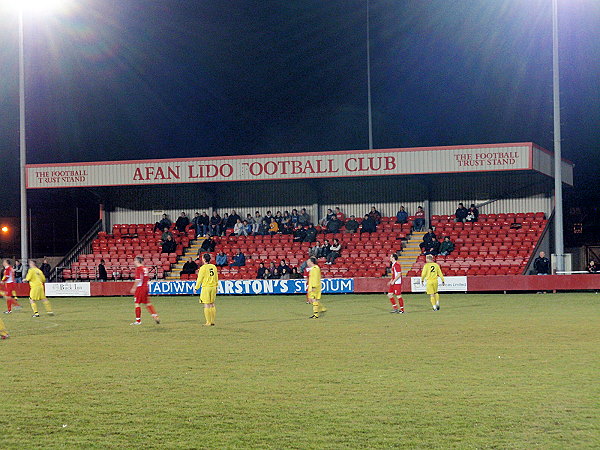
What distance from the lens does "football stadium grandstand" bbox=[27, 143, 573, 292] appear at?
38469 mm

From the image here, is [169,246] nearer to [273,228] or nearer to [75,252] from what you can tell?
[273,228]

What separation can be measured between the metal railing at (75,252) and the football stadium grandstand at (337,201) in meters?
0.09

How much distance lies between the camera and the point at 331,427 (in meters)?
8.52

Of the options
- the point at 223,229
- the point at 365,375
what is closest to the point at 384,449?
the point at 365,375

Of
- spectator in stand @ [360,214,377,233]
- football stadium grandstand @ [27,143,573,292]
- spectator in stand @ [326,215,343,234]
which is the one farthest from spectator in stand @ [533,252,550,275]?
spectator in stand @ [326,215,343,234]

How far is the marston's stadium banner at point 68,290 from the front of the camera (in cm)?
3794

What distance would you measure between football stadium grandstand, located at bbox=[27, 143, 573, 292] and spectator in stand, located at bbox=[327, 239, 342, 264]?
0.34 metres

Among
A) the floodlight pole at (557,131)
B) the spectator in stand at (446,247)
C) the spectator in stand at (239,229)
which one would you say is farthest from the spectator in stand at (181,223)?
the floodlight pole at (557,131)

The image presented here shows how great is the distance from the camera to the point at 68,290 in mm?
38219

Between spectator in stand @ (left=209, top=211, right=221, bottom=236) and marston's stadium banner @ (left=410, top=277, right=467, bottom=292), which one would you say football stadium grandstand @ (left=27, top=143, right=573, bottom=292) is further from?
marston's stadium banner @ (left=410, top=277, right=467, bottom=292)

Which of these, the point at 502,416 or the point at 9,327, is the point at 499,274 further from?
the point at 502,416

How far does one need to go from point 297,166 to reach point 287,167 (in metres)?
0.51

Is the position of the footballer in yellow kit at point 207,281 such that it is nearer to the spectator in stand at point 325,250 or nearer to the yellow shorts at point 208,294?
the yellow shorts at point 208,294

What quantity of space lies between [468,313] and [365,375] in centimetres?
1231
